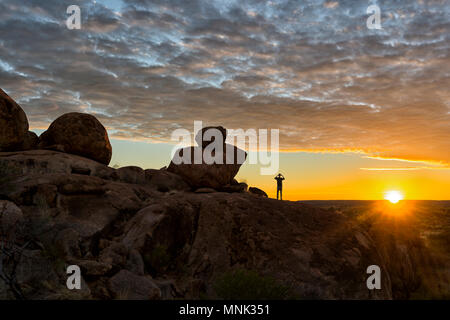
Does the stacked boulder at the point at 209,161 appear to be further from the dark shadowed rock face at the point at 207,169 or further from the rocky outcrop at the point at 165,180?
the rocky outcrop at the point at 165,180

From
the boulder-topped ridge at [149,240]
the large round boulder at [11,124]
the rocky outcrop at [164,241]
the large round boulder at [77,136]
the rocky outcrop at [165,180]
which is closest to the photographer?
the boulder-topped ridge at [149,240]

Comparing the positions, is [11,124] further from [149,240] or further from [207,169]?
[207,169]

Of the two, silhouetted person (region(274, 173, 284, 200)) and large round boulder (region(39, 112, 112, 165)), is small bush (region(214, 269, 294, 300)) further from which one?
silhouetted person (region(274, 173, 284, 200))

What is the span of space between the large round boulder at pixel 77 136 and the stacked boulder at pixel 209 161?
14.7 feet

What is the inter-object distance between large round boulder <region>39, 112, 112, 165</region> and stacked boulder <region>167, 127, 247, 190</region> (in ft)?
14.7

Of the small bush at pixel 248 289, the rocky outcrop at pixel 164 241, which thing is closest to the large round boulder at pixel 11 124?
the rocky outcrop at pixel 164 241

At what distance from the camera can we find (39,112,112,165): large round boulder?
17.9 meters

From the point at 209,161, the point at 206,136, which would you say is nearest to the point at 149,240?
the point at 209,161

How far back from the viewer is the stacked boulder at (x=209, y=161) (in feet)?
66.0

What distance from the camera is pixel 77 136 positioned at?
18.0 m

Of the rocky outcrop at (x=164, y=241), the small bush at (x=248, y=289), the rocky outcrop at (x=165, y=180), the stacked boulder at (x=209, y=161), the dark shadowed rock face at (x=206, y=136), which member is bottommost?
the small bush at (x=248, y=289)

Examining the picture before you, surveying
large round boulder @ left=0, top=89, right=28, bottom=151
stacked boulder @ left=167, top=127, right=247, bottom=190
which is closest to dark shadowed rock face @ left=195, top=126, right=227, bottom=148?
stacked boulder @ left=167, top=127, right=247, bottom=190
